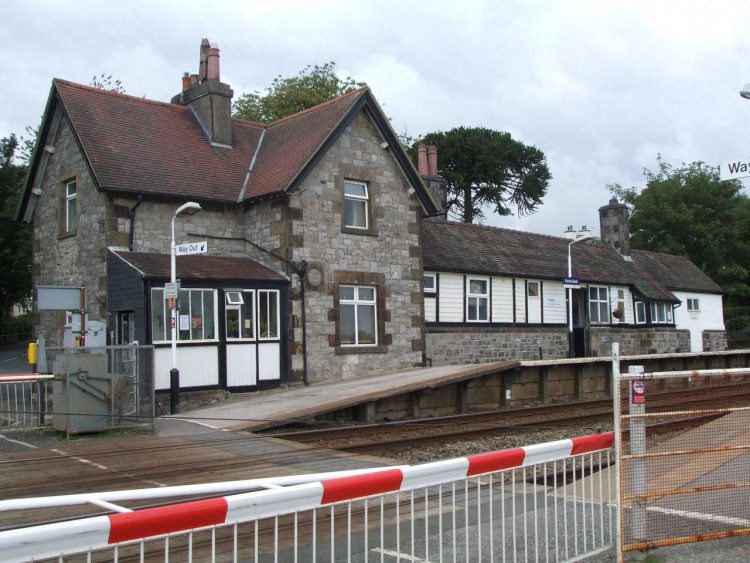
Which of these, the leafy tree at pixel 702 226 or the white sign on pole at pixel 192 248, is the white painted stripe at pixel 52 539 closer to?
the white sign on pole at pixel 192 248

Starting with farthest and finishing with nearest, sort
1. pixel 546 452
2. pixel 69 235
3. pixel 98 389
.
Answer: pixel 69 235, pixel 98 389, pixel 546 452

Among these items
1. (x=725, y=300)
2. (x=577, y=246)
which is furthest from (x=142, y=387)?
(x=725, y=300)

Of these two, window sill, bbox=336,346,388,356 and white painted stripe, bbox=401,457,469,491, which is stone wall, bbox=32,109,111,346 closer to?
window sill, bbox=336,346,388,356

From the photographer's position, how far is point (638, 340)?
33406 mm

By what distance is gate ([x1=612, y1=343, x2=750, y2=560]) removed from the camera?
582cm

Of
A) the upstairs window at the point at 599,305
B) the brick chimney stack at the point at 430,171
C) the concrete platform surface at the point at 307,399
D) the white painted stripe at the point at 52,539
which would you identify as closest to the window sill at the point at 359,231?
the concrete platform surface at the point at 307,399

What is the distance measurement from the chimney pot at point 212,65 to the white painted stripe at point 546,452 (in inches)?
779

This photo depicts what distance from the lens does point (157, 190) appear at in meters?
19.9

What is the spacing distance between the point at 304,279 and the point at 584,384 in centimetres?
832

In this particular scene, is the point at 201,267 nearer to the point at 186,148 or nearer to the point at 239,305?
the point at 239,305

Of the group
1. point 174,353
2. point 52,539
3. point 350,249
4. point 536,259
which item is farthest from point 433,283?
point 52,539

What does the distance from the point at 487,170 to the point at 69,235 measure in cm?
3719

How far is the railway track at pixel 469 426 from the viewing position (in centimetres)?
1291

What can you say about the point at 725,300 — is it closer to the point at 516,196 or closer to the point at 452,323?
the point at 516,196
